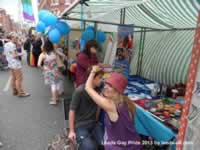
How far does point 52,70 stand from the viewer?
16.1 ft

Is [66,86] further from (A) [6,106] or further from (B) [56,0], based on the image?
(B) [56,0]

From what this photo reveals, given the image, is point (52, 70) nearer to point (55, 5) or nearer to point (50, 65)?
point (50, 65)

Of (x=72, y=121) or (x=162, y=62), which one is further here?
(x=162, y=62)

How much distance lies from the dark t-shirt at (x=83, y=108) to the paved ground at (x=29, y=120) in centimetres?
117

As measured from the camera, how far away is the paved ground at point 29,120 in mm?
3445

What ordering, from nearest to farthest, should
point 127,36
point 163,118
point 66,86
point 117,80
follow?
point 117,80
point 163,118
point 127,36
point 66,86

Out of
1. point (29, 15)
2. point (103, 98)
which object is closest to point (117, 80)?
point (103, 98)

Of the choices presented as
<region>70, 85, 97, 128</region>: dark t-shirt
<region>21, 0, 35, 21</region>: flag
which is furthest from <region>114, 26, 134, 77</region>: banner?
<region>21, 0, 35, 21</region>: flag

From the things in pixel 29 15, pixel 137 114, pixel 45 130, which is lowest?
pixel 45 130

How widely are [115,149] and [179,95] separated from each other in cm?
220

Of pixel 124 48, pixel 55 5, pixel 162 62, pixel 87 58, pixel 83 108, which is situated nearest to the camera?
pixel 83 108

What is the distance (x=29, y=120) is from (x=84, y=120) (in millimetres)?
2209

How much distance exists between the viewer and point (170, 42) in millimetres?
5441

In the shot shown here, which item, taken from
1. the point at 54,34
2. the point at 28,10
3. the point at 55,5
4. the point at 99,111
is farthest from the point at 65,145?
the point at 55,5
